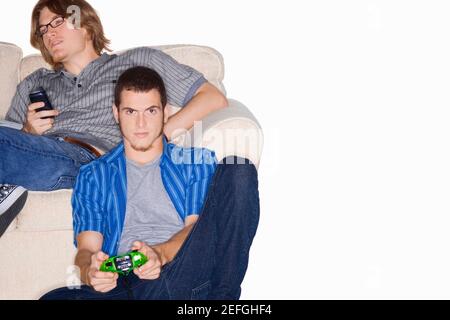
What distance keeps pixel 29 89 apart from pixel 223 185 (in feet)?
3.48

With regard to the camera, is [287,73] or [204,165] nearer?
[204,165]

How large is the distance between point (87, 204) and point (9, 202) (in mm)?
274

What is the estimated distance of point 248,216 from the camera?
5.32 feet

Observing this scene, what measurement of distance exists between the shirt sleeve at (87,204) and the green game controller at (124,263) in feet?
0.77

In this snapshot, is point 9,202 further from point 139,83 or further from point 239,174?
point 239,174

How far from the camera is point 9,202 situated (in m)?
1.77

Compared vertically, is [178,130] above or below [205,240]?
above

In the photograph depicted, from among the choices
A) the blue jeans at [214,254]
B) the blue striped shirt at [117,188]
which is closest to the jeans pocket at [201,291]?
the blue jeans at [214,254]

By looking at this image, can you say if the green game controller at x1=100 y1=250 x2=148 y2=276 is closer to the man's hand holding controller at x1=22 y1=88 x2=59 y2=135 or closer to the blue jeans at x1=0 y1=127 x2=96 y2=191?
the blue jeans at x1=0 y1=127 x2=96 y2=191

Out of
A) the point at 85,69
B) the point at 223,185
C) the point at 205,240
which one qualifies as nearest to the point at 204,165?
the point at 223,185

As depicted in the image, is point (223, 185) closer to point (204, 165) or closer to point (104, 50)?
point (204, 165)

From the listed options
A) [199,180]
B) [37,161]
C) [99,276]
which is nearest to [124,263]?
[99,276]

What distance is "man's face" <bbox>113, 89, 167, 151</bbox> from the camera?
167cm
